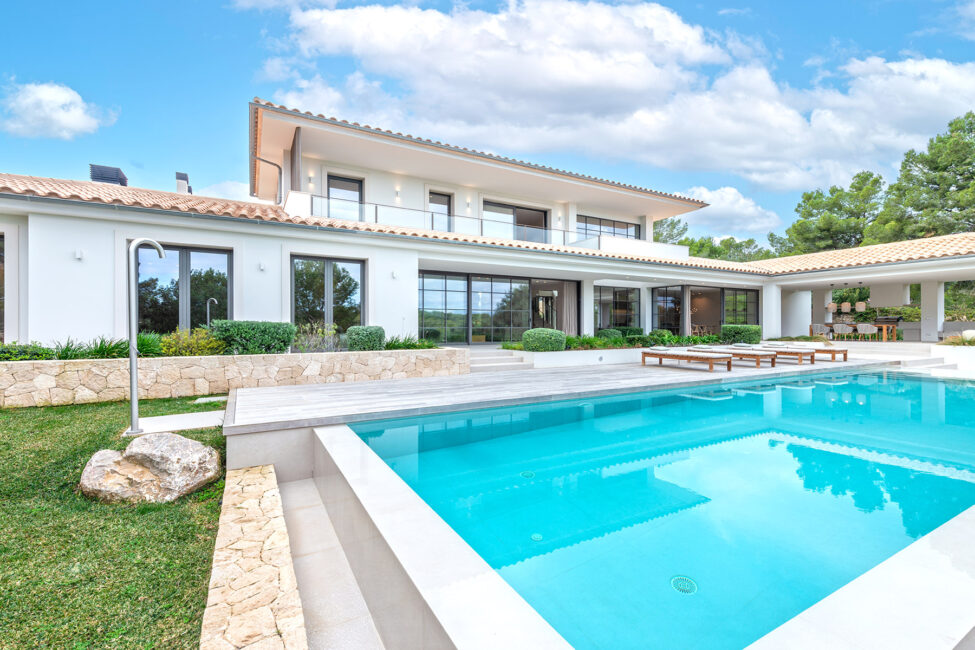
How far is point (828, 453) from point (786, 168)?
6321 centimetres

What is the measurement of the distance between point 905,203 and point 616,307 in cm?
2610

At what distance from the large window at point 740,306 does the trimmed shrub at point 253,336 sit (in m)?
18.8

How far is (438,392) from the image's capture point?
760 centimetres

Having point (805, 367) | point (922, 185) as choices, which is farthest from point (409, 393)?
point (922, 185)

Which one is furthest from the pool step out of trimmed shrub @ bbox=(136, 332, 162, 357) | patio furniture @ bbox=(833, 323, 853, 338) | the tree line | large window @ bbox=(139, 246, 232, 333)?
the tree line

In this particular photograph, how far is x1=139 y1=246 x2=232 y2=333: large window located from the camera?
915 cm

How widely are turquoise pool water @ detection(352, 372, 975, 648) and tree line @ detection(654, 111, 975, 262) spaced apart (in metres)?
29.9

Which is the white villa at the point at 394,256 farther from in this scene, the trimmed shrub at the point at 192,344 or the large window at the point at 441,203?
the trimmed shrub at the point at 192,344

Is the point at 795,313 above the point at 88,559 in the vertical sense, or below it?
above

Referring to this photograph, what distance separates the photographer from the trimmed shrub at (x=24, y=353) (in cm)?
680

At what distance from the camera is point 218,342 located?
27.3 ft

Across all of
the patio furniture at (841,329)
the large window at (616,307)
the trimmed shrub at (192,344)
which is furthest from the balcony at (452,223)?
the patio furniture at (841,329)

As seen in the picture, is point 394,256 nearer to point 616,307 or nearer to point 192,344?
point 192,344

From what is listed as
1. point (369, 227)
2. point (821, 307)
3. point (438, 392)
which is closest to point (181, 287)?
point (369, 227)
